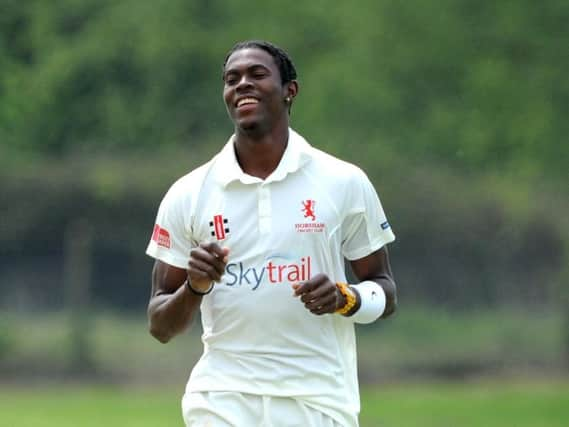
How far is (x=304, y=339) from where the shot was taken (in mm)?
5844

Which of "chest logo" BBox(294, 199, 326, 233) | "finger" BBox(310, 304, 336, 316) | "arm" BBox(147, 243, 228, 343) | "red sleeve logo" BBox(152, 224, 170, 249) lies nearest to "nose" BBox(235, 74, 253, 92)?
"chest logo" BBox(294, 199, 326, 233)

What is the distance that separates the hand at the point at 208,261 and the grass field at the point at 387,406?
848 centimetres

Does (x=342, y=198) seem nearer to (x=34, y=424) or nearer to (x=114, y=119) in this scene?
(x=34, y=424)

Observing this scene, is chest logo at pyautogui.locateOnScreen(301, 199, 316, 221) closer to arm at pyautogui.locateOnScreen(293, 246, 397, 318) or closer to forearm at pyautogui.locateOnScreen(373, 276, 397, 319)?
arm at pyautogui.locateOnScreen(293, 246, 397, 318)

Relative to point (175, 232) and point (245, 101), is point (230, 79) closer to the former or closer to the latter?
point (245, 101)

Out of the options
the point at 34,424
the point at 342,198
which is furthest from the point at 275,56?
the point at 34,424

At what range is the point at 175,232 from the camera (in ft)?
19.7

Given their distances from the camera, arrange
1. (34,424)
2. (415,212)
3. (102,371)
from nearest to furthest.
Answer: (34,424) → (102,371) → (415,212)

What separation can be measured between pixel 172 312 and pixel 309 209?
0.69 m

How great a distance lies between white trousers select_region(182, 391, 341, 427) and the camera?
575 centimetres

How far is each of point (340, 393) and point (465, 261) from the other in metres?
12.5

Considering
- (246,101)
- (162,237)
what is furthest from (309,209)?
(162,237)

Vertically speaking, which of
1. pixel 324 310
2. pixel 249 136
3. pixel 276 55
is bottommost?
pixel 324 310

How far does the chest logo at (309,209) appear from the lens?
5.89 meters
